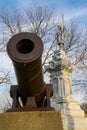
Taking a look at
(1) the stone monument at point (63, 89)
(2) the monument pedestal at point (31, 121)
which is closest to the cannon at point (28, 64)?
(2) the monument pedestal at point (31, 121)

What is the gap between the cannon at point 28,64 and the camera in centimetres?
378

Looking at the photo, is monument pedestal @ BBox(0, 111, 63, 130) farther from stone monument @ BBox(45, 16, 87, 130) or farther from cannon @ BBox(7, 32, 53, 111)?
stone monument @ BBox(45, 16, 87, 130)

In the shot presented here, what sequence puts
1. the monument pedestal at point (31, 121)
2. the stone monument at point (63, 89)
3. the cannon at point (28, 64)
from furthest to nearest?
the stone monument at point (63, 89)
the monument pedestal at point (31, 121)
the cannon at point (28, 64)

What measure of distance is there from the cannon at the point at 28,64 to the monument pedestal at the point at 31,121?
16cm

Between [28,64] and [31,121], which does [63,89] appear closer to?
[31,121]

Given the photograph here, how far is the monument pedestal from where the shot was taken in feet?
13.9

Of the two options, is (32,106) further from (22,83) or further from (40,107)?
(22,83)

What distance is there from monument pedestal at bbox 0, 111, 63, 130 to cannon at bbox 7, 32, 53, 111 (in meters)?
0.16

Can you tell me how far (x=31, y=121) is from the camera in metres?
4.25

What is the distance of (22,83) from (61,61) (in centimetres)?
1048

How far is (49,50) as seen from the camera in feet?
69.4

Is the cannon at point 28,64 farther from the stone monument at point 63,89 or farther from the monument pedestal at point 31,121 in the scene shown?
the stone monument at point 63,89

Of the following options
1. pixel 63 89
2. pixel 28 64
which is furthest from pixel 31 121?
pixel 63 89

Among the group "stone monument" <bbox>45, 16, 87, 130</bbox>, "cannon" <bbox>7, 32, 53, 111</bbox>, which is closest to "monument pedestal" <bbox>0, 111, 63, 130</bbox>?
"cannon" <bbox>7, 32, 53, 111</bbox>
